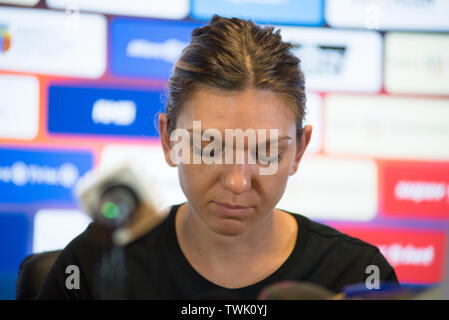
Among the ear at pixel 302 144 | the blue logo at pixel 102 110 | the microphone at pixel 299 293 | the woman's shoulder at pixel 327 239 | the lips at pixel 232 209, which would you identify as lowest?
the woman's shoulder at pixel 327 239

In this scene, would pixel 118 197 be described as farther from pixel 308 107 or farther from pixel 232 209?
pixel 308 107

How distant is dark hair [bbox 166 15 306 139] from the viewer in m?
0.58

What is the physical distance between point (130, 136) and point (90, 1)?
0.45 metres

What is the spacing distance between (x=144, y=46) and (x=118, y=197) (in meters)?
1.13

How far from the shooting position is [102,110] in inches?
59.2

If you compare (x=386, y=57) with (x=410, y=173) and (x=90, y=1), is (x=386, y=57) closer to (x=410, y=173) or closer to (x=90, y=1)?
(x=410, y=173)

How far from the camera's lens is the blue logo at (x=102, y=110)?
148cm

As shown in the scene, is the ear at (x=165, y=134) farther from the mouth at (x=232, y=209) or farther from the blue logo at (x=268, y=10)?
the blue logo at (x=268, y=10)

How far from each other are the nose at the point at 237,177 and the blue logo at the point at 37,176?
3.57 ft

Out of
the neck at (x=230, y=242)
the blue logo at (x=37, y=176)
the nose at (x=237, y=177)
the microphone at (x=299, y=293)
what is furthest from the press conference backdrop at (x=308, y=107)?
the microphone at (x=299, y=293)

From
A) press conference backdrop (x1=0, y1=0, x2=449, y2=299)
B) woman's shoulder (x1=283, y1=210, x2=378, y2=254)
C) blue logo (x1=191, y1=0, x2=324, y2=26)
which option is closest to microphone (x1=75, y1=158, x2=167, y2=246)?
woman's shoulder (x1=283, y1=210, x2=378, y2=254)

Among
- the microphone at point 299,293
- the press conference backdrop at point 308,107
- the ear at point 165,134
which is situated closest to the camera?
the microphone at point 299,293

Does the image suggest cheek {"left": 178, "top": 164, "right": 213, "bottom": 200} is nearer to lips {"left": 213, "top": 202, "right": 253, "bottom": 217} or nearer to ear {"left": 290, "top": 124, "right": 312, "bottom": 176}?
lips {"left": 213, "top": 202, "right": 253, "bottom": 217}

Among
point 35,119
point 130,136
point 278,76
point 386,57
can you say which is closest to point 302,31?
point 386,57
